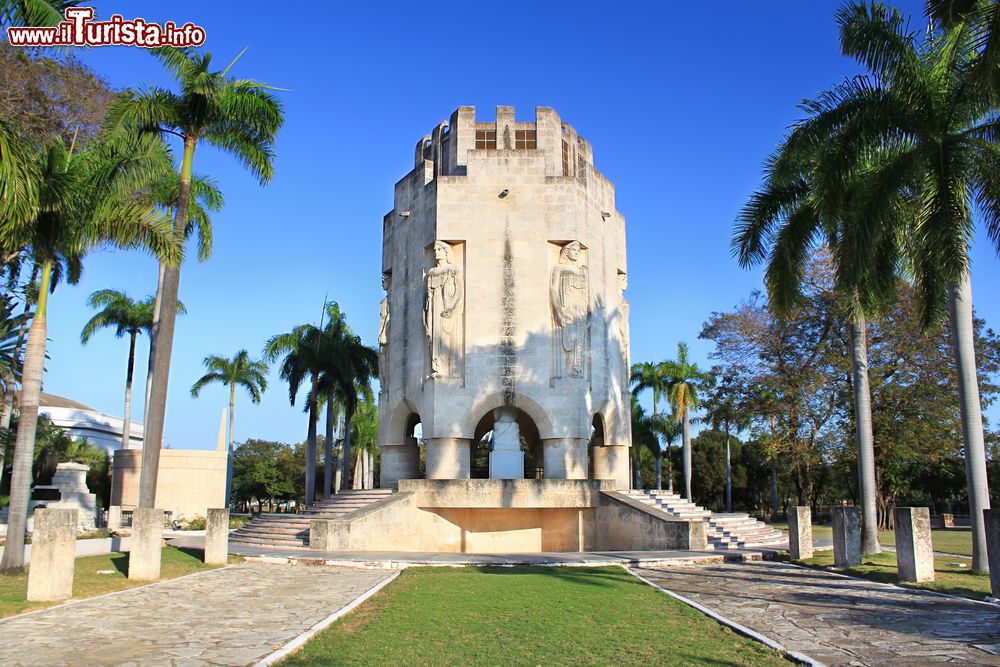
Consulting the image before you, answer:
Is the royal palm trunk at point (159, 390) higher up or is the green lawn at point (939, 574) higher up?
the royal palm trunk at point (159, 390)

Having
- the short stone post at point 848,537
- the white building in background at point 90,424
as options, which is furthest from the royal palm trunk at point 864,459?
the white building in background at point 90,424

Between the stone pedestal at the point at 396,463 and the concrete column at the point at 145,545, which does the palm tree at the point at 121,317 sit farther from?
the concrete column at the point at 145,545

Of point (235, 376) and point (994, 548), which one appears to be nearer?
point (994, 548)

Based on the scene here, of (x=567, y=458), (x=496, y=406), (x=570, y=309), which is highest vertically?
(x=570, y=309)

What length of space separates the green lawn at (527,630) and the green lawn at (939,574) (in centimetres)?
475

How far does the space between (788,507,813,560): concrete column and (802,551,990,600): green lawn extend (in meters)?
0.28

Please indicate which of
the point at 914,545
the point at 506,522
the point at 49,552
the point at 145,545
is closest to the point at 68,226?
the point at 145,545

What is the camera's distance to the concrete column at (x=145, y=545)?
14.4 m

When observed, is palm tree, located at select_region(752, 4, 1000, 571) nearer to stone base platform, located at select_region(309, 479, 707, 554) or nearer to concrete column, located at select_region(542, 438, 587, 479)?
stone base platform, located at select_region(309, 479, 707, 554)

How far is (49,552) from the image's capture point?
11.5 metres

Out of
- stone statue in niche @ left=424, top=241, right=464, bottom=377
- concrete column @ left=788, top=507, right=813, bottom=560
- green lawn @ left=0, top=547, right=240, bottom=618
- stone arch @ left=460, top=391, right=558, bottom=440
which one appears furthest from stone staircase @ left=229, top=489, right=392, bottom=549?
concrete column @ left=788, top=507, right=813, bottom=560

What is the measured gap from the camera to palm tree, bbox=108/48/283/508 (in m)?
17.2

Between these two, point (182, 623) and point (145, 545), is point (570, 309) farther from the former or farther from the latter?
point (182, 623)

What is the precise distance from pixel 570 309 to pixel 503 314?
2.27m
